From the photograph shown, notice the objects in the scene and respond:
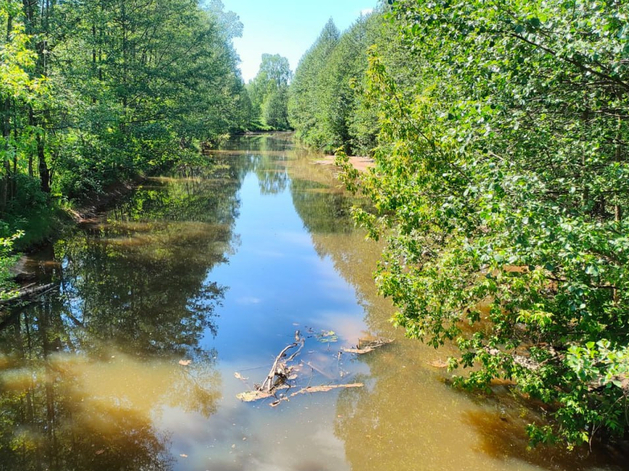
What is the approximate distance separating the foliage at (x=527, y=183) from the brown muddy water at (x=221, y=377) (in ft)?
5.71

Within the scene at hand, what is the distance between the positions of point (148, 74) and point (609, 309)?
1074 inches

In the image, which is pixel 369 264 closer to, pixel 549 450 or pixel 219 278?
pixel 219 278

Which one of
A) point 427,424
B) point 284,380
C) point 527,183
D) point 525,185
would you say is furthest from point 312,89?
point 525,185

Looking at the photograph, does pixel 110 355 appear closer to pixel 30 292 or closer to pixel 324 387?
pixel 30 292

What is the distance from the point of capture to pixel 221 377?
9.06 m

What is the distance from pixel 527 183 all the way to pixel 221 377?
7.16 m

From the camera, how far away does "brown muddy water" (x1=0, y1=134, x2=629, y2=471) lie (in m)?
7.00

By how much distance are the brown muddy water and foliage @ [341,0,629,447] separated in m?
1.74

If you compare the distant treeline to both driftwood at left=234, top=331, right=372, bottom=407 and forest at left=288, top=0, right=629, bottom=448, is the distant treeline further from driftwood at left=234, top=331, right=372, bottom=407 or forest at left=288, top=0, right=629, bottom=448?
forest at left=288, top=0, right=629, bottom=448

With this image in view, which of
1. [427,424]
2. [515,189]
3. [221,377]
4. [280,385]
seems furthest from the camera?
[221,377]

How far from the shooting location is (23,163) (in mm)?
16109

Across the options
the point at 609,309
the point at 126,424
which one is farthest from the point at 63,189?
the point at 609,309

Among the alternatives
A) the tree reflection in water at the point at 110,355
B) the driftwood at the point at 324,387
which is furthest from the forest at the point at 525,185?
the tree reflection in water at the point at 110,355

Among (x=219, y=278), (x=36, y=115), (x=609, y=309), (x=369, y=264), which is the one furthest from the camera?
(x=369, y=264)
